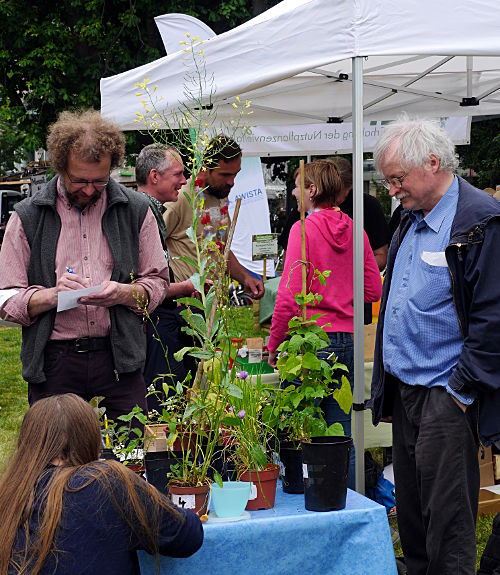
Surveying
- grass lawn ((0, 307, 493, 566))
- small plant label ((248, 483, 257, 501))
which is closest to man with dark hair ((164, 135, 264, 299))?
grass lawn ((0, 307, 493, 566))

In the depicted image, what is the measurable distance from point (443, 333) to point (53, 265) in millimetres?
1274

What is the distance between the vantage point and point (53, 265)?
287cm

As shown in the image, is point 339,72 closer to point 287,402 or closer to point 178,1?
point 287,402

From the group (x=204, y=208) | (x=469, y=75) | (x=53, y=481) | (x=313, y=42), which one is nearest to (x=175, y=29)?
(x=469, y=75)

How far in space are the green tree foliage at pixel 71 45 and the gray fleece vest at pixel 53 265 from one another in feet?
33.2

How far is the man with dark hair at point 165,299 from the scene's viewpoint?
391 centimetres

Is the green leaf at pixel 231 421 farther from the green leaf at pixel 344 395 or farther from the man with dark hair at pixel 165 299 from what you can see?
the man with dark hair at pixel 165 299

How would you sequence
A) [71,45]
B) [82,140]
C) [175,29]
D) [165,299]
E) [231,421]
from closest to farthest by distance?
[231,421], [82,140], [165,299], [175,29], [71,45]

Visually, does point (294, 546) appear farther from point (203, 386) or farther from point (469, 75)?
point (469, 75)

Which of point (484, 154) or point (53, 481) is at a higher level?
point (484, 154)

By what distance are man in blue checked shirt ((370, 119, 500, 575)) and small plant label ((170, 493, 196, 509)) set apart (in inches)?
31.7

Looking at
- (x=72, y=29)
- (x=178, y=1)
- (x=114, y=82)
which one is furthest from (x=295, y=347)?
(x=72, y=29)

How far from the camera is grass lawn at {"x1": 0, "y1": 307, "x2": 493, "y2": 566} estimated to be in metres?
3.98

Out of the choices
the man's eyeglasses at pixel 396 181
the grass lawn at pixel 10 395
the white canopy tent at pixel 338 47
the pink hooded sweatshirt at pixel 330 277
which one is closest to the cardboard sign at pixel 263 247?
the white canopy tent at pixel 338 47
